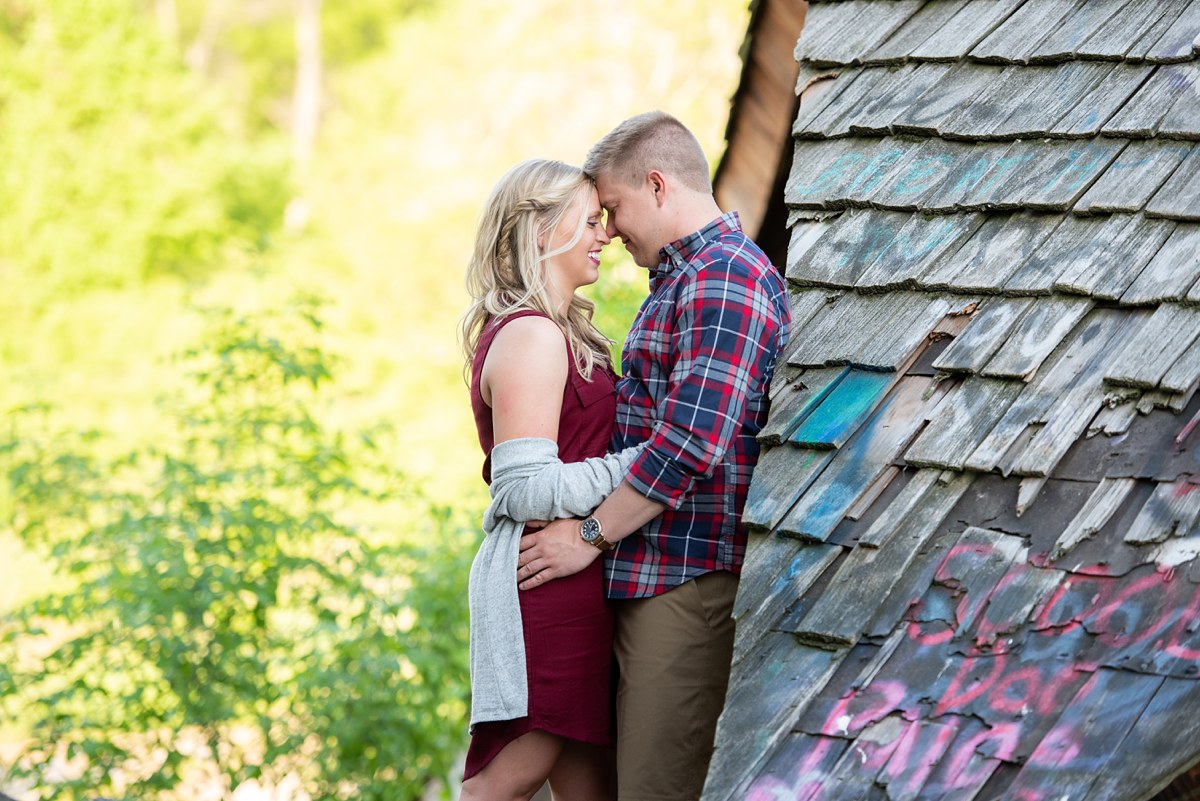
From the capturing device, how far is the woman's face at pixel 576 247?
2.89 meters

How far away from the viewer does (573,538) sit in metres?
2.69

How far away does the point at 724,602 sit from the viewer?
2686mm

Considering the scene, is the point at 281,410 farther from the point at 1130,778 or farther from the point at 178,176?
the point at 178,176

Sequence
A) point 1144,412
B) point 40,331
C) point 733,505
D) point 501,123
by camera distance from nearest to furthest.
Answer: point 1144,412
point 733,505
point 501,123
point 40,331

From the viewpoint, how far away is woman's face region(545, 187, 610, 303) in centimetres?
289

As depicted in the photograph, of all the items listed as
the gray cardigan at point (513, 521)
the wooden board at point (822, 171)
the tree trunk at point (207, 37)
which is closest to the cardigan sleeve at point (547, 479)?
the gray cardigan at point (513, 521)

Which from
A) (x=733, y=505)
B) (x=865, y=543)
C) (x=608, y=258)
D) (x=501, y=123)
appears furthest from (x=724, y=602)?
(x=501, y=123)

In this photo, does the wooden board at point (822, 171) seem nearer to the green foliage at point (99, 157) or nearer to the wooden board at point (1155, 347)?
the wooden board at point (1155, 347)

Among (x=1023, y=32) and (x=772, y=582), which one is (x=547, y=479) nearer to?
(x=772, y=582)

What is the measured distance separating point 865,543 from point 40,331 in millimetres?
25663

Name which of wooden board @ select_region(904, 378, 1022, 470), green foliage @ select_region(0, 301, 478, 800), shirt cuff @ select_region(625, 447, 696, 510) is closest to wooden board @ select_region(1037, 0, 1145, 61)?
wooden board @ select_region(904, 378, 1022, 470)

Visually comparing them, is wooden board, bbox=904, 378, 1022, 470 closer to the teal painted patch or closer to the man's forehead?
the teal painted patch

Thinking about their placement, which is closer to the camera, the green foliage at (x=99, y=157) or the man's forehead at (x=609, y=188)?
the man's forehead at (x=609, y=188)

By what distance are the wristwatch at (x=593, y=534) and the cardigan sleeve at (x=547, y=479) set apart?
0.03 m
